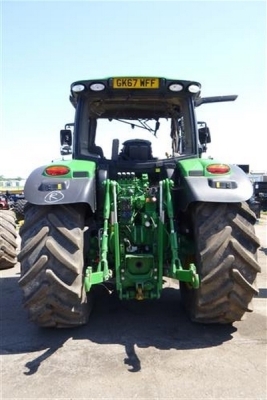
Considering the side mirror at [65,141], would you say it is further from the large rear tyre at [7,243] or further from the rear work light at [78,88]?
the large rear tyre at [7,243]

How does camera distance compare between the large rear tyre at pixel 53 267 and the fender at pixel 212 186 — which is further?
the fender at pixel 212 186

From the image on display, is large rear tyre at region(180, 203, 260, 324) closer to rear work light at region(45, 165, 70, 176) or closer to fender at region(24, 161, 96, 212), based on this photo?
fender at region(24, 161, 96, 212)

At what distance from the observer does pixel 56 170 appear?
12.2 feet

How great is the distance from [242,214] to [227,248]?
1.29 ft

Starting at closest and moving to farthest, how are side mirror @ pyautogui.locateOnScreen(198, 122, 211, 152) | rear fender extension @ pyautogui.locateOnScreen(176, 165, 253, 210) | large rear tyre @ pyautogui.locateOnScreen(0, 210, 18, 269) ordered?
1. rear fender extension @ pyautogui.locateOnScreen(176, 165, 253, 210)
2. side mirror @ pyautogui.locateOnScreen(198, 122, 211, 152)
3. large rear tyre @ pyautogui.locateOnScreen(0, 210, 18, 269)

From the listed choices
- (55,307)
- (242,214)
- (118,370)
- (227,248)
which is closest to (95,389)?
(118,370)

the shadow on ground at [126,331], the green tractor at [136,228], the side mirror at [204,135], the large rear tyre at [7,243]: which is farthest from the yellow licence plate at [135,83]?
the large rear tyre at [7,243]

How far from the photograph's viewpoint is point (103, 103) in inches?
180

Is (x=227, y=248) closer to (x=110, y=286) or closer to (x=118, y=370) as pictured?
(x=118, y=370)

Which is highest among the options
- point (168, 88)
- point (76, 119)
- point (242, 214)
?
point (168, 88)

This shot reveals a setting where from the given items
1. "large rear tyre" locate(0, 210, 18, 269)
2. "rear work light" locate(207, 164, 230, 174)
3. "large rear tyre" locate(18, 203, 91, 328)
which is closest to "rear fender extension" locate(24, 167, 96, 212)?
"large rear tyre" locate(18, 203, 91, 328)

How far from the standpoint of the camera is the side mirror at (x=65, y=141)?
486 cm

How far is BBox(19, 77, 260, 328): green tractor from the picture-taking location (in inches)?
135

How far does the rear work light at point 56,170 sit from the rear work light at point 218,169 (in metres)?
1.35
